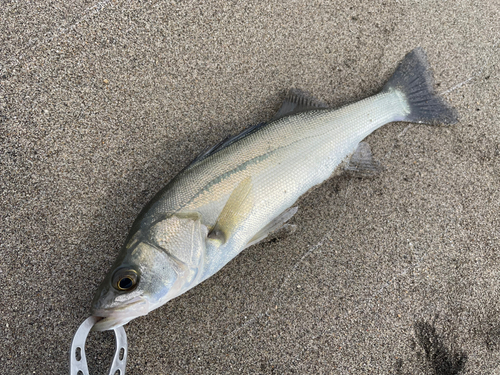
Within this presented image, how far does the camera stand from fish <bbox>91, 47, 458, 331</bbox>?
163cm

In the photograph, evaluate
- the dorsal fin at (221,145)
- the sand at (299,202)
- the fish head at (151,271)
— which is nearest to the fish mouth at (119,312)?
the fish head at (151,271)

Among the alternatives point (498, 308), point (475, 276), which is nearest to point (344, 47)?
point (475, 276)

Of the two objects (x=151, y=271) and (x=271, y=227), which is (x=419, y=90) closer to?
(x=271, y=227)

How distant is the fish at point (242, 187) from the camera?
1635 mm

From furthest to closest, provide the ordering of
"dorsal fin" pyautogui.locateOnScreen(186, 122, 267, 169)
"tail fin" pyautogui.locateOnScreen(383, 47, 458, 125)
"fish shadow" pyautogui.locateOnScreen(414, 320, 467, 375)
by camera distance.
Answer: "tail fin" pyautogui.locateOnScreen(383, 47, 458, 125), "fish shadow" pyautogui.locateOnScreen(414, 320, 467, 375), "dorsal fin" pyautogui.locateOnScreen(186, 122, 267, 169)

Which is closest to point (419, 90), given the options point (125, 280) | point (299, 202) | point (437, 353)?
point (299, 202)

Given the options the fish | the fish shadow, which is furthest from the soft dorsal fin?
the fish shadow

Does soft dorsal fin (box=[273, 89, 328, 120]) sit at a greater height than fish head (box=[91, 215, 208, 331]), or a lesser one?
lesser

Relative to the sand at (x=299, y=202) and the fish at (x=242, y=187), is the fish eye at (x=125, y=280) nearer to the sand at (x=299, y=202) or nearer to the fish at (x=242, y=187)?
the fish at (x=242, y=187)

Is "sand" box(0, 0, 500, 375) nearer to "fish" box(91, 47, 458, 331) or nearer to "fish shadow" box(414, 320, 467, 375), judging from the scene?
"fish shadow" box(414, 320, 467, 375)

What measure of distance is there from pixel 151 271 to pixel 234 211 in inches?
22.3

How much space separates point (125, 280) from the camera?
1604 millimetres

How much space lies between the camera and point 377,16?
2.50 m

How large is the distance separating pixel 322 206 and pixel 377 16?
160 centimetres
